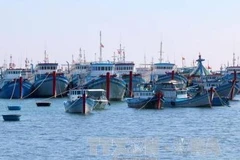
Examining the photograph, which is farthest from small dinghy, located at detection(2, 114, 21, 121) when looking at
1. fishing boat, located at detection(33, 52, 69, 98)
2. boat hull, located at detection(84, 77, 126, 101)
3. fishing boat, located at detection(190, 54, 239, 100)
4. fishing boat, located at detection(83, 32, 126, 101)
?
fishing boat, located at detection(33, 52, 69, 98)

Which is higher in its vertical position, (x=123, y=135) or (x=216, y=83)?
(x=216, y=83)

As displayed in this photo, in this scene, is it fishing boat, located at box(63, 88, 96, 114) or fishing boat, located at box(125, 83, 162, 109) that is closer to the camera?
fishing boat, located at box(63, 88, 96, 114)

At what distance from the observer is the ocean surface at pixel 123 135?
151ft

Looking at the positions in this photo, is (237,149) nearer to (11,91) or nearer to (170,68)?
(11,91)

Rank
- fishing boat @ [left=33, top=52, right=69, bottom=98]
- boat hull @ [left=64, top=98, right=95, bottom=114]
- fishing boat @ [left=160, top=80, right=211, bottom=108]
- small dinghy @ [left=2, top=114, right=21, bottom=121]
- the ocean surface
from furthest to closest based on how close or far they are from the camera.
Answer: fishing boat @ [left=33, top=52, right=69, bottom=98], fishing boat @ [left=160, top=80, right=211, bottom=108], boat hull @ [left=64, top=98, right=95, bottom=114], small dinghy @ [left=2, top=114, right=21, bottom=121], the ocean surface

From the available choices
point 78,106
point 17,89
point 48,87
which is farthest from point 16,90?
point 78,106

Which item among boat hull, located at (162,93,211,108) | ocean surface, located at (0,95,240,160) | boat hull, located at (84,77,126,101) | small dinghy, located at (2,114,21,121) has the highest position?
boat hull, located at (84,77,126,101)

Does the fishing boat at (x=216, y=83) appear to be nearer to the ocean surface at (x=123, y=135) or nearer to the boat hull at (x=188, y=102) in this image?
the boat hull at (x=188, y=102)

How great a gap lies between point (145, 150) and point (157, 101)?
41.7 meters

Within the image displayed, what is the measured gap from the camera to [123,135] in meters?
57.4

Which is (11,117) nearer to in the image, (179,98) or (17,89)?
(179,98)

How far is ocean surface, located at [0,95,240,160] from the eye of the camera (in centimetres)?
4591

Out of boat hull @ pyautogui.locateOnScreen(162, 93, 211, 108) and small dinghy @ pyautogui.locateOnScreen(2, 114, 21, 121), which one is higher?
boat hull @ pyautogui.locateOnScreen(162, 93, 211, 108)

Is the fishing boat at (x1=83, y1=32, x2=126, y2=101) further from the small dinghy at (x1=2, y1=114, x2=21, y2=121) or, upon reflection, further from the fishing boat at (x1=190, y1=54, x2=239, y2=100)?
the small dinghy at (x1=2, y1=114, x2=21, y2=121)
